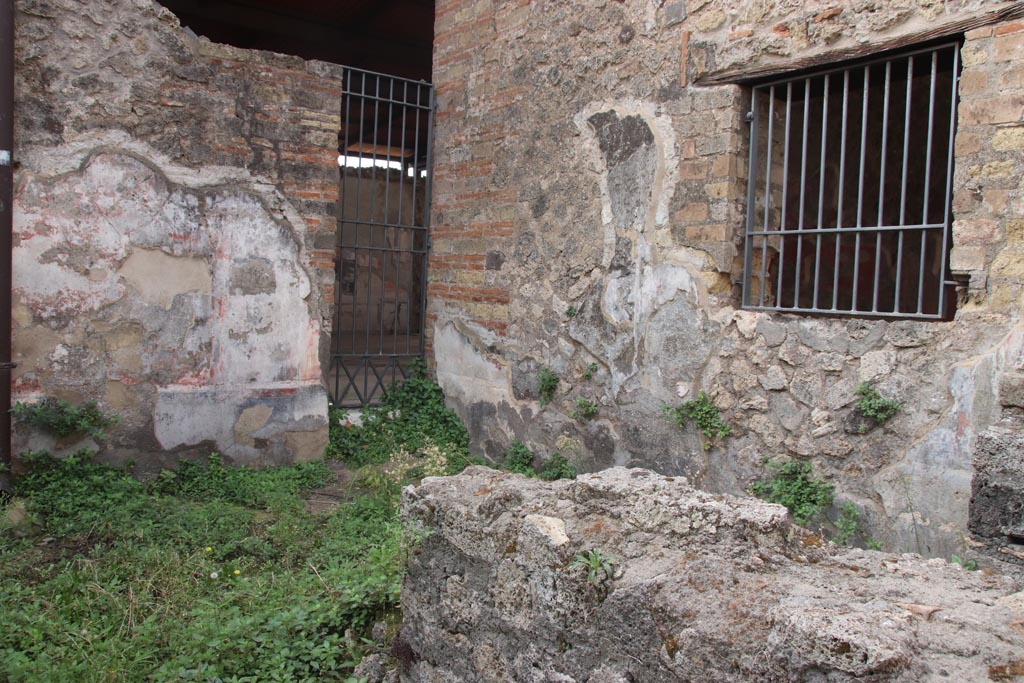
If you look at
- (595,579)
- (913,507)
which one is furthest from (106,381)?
(913,507)

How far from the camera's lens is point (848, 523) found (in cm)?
396

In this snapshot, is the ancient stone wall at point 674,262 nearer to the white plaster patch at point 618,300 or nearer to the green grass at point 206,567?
the white plaster patch at point 618,300

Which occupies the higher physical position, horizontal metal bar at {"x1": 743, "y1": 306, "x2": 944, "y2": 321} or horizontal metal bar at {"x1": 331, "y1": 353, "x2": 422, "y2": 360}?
horizontal metal bar at {"x1": 743, "y1": 306, "x2": 944, "y2": 321}

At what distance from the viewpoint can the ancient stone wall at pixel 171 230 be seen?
493 cm

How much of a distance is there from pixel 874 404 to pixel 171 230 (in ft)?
14.2

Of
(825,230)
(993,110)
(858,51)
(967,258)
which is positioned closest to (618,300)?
(825,230)

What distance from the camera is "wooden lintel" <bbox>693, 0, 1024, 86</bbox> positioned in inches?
138

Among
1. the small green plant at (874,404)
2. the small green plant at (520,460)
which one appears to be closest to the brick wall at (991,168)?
the small green plant at (874,404)

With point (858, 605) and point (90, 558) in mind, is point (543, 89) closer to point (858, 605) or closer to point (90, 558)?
point (90, 558)

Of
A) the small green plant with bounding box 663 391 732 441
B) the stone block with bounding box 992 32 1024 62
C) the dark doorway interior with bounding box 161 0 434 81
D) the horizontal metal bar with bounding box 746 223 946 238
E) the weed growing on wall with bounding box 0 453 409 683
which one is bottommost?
the weed growing on wall with bounding box 0 453 409 683

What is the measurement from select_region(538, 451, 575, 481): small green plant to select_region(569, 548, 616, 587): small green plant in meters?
3.15

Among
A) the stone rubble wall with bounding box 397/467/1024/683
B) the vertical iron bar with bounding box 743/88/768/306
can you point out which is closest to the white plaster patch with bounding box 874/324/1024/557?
the vertical iron bar with bounding box 743/88/768/306

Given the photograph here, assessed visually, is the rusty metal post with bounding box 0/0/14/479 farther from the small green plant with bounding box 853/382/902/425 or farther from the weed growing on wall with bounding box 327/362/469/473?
the small green plant with bounding box 853/382/902/425

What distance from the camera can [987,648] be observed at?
5.70 feet
